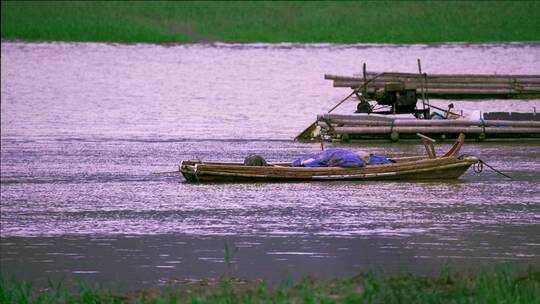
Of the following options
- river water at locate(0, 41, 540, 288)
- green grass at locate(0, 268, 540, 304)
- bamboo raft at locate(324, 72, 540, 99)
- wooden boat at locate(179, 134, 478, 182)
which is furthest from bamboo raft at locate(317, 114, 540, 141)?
green grass at locate(0, 268, 540, 304)

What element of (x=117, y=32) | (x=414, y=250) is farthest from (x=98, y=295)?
(x=117, y=32)

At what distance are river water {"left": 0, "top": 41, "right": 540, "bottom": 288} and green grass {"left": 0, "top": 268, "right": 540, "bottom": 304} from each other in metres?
1.36

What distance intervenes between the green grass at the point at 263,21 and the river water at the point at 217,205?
21314 millimetres

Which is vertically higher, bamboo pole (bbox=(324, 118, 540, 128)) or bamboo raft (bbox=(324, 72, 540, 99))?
bamboo raft (bbox=(324, 72, 540, 99))

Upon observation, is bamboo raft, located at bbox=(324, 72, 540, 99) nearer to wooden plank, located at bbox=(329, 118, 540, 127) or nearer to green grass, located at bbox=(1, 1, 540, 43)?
wooden plank, located at bbox=(329, 118, 540, 127)

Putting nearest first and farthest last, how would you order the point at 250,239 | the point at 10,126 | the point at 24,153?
the point at 250,239 < the point at 24,153 < the point at 10,126

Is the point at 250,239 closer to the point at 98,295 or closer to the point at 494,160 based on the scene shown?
the point at 98,295

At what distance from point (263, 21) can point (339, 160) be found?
45.9m

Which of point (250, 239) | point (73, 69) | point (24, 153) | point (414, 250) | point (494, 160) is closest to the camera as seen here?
point (414, 250)

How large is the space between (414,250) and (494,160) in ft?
31.8

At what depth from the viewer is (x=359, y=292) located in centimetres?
970

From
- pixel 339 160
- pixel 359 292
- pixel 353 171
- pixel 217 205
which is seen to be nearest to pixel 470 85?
pixel 339 160

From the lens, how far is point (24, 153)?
25016 millimetres

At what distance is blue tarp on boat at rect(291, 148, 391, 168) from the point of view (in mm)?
18922
